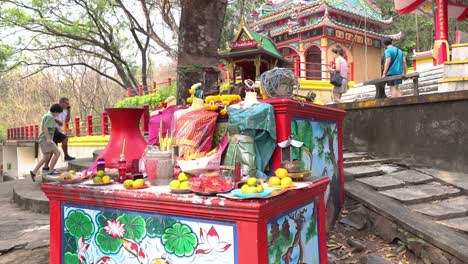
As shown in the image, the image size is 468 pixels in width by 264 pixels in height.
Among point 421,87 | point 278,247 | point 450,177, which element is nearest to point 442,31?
point 421,87

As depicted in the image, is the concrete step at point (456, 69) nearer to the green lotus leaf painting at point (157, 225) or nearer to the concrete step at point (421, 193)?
the concrete step at point (421, 193)

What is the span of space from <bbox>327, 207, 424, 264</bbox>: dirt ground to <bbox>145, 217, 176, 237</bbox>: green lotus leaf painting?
6.59 feet

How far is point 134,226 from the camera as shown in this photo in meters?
2.57

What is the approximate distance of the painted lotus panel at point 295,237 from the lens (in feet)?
7.45

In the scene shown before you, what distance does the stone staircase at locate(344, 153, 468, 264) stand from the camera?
367 centimetres

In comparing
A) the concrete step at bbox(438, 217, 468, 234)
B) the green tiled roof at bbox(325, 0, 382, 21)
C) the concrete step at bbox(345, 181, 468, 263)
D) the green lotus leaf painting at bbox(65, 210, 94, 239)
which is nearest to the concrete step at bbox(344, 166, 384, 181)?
the concrete step at bbox(345, 181, 468, 263)

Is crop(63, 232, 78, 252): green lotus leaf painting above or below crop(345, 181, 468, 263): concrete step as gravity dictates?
above

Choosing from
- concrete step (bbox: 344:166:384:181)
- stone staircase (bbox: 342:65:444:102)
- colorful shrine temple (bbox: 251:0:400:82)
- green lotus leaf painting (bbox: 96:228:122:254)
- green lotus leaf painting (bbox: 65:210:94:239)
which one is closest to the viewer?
green lotus leaf painting (bbox: 96:228:122:254)

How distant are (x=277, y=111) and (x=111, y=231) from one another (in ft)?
5.36

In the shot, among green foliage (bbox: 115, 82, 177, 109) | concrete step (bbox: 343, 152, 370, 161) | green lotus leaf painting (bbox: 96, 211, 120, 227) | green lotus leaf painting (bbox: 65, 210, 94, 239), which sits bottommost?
green lotus leaf painting (bbox: 65, 210, 94, 239)

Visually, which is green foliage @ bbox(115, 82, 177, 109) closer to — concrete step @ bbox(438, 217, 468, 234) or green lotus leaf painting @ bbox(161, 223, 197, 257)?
concrete step @ bbox(438, 217, 468, 234)

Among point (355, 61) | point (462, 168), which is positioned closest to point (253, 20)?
point (355, 61)

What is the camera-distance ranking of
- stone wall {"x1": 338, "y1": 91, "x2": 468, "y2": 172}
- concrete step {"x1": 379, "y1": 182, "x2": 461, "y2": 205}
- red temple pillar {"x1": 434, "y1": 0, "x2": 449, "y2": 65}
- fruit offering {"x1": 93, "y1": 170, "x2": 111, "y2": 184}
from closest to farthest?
fruit offering {"x1": 93, "y1": 170, "x2": 111, "y2": 184}
concrete step {"x1": 379, "y1": 182, "x2": 461, "y2": 205}
stone wall {"x1": 338, "y1": 91, "x2": 468, "y2": 172}
red temple pillar {"x1": 434, "y1": 0, "x2": 449, "y2": 65}

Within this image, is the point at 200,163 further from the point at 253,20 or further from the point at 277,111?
the point at 253,20
